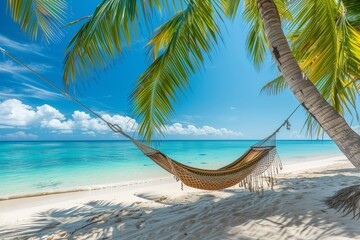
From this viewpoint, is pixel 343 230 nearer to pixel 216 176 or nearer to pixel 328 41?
pixel 216 176

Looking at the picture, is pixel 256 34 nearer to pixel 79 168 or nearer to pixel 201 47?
pixel 201 47

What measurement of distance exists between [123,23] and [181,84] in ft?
1.96

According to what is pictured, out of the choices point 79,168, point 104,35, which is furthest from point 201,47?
point 79,168

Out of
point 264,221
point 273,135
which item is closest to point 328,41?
→ point 273,135

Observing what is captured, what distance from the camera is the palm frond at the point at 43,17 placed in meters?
1.46

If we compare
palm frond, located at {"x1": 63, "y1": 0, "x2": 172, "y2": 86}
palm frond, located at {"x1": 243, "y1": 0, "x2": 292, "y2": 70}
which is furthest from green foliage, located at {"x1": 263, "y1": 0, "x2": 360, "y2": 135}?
palm frond, located at {"x1": 63, "y1": 0, "x2": 172, "y2": 86}

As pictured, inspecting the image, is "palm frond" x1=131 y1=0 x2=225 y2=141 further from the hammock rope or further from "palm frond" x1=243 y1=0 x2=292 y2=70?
"palm frond" x1=243 y1=0 x2=292 y2=70

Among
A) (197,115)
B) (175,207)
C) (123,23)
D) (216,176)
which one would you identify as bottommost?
(175,207)

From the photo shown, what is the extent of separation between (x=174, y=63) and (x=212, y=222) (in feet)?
3.55

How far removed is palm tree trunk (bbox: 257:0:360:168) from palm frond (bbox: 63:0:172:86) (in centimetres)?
68

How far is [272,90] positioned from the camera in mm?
3514

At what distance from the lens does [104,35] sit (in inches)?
61.9

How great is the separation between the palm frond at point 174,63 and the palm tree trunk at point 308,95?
1.27ft

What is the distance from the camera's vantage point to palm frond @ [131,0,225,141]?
5.53ft
